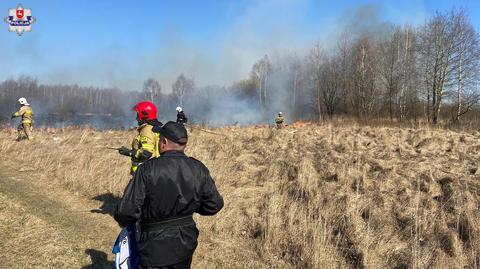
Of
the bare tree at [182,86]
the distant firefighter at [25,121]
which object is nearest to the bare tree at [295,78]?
the bare tree at [182,86]

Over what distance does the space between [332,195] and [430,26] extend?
86.1 ft

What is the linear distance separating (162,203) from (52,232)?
3770 millimetres

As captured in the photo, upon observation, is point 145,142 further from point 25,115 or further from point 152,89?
point 152,89

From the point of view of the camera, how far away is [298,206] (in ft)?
23.0

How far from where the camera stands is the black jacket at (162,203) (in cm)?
291

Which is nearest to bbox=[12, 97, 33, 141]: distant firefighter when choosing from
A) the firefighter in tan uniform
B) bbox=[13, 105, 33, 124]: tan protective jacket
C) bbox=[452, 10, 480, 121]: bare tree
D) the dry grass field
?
bbox=[13, 105, 33, 124]: tan protective jacket

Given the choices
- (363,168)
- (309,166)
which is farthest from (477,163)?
(309,166)

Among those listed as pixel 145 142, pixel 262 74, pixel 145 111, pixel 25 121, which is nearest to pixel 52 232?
pixel 145 142

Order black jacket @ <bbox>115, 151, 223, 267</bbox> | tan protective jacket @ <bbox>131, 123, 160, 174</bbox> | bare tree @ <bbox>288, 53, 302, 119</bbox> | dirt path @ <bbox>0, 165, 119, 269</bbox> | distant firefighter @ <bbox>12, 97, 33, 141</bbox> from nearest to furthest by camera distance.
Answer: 1. black jacket @ <bbox>115, 151, 223, 267</bbox>
2. dirt path @ <bbox>0, 165, 119, 269</bbox>
3. tan protective jacket @ <bbox>131, 123, 160, 174</bbox>
4. distant firefighter @ <bbox>12, 97, 33, 141</bbox>
5. bare tree @ <bbox>288, 53, 302, 119</bbox>

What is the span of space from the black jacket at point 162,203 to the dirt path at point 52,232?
2.60m

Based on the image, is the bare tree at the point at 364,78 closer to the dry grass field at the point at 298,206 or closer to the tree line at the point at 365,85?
the tree line at the point at 365,85

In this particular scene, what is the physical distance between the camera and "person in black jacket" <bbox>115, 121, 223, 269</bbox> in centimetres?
291

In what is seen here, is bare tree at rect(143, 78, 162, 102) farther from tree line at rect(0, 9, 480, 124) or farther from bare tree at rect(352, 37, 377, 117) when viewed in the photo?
bare tree at rect(352, 37, 377, 117)

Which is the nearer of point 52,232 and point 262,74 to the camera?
point 52,232
